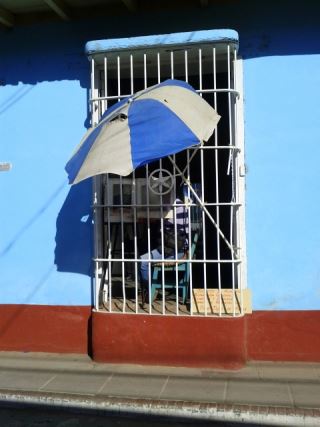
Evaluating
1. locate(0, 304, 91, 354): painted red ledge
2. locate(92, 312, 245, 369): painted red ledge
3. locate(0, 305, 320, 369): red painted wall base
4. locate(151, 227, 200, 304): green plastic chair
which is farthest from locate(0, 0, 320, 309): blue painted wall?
locate(151, 227, 200, 304): green plastic chair

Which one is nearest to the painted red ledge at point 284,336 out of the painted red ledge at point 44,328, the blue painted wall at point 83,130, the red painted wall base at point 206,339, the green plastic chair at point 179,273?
the red painted wall base at point 206,339

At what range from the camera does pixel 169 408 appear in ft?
13.7

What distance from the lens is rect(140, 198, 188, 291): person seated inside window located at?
5379 millimetres

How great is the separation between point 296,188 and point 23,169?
9.63ft

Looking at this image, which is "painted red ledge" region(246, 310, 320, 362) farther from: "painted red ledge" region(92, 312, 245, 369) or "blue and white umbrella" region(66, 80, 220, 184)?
"blue and white umbrella" region(66, 80, 220, 184)

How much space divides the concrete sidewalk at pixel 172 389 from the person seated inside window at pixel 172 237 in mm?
1032

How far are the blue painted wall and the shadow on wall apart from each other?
11 mm

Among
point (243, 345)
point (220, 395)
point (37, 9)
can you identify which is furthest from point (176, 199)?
point (37, 9)

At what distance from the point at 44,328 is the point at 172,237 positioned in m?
1.71

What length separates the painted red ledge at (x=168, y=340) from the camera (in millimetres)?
5008

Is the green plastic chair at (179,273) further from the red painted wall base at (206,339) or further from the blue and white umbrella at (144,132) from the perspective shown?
the blue and white umbrella at (144,132)

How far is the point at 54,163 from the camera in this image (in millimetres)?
5633

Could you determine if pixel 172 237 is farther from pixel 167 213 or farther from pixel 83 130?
pixel 83 130

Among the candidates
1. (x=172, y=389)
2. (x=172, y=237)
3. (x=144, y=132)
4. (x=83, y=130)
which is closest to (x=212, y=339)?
(x=172, y=389)
